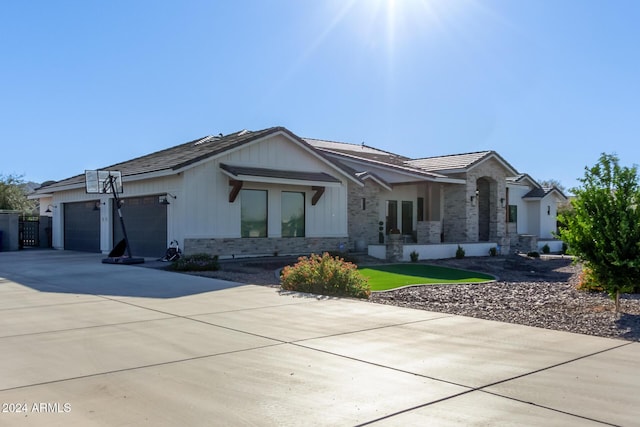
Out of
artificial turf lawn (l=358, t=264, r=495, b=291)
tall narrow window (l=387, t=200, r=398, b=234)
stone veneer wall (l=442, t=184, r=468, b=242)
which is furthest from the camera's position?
tall narrow window (l=387, t=200, r=398, b=234)

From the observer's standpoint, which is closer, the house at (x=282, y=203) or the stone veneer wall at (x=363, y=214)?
the house at (x=282, y=203)

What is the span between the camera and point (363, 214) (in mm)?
27000

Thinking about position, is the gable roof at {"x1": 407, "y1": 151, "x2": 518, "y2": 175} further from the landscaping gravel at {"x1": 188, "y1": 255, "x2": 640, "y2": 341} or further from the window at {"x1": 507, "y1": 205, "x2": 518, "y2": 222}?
the landscaping gravel at {"x1": 188, "y1": 255, "x2": 640, "y2": 341}

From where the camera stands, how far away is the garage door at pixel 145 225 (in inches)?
854

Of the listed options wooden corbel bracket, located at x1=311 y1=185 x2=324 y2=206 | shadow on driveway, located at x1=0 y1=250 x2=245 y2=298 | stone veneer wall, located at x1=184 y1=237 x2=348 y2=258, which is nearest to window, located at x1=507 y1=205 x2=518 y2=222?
stone veneer wall, located at x1=184 y1=237 x2=348 y2=258

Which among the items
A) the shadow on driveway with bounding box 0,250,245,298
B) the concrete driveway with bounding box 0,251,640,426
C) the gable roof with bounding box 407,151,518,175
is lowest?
the concrete driveway with bounding box 0,251,640,426

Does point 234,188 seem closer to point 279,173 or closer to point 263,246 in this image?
point 279,173

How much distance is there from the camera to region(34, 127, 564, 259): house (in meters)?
20.8

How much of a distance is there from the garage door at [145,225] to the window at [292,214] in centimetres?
486

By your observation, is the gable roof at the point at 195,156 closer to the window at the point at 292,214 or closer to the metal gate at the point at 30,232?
the window at the point at 292,214

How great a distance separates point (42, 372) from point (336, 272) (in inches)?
301

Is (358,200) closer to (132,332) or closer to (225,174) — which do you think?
(225,174)

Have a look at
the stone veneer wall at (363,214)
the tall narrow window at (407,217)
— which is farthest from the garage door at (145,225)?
the tall narrow window at (407,217)

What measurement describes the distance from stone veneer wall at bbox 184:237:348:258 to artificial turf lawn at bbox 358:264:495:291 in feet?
12.9
